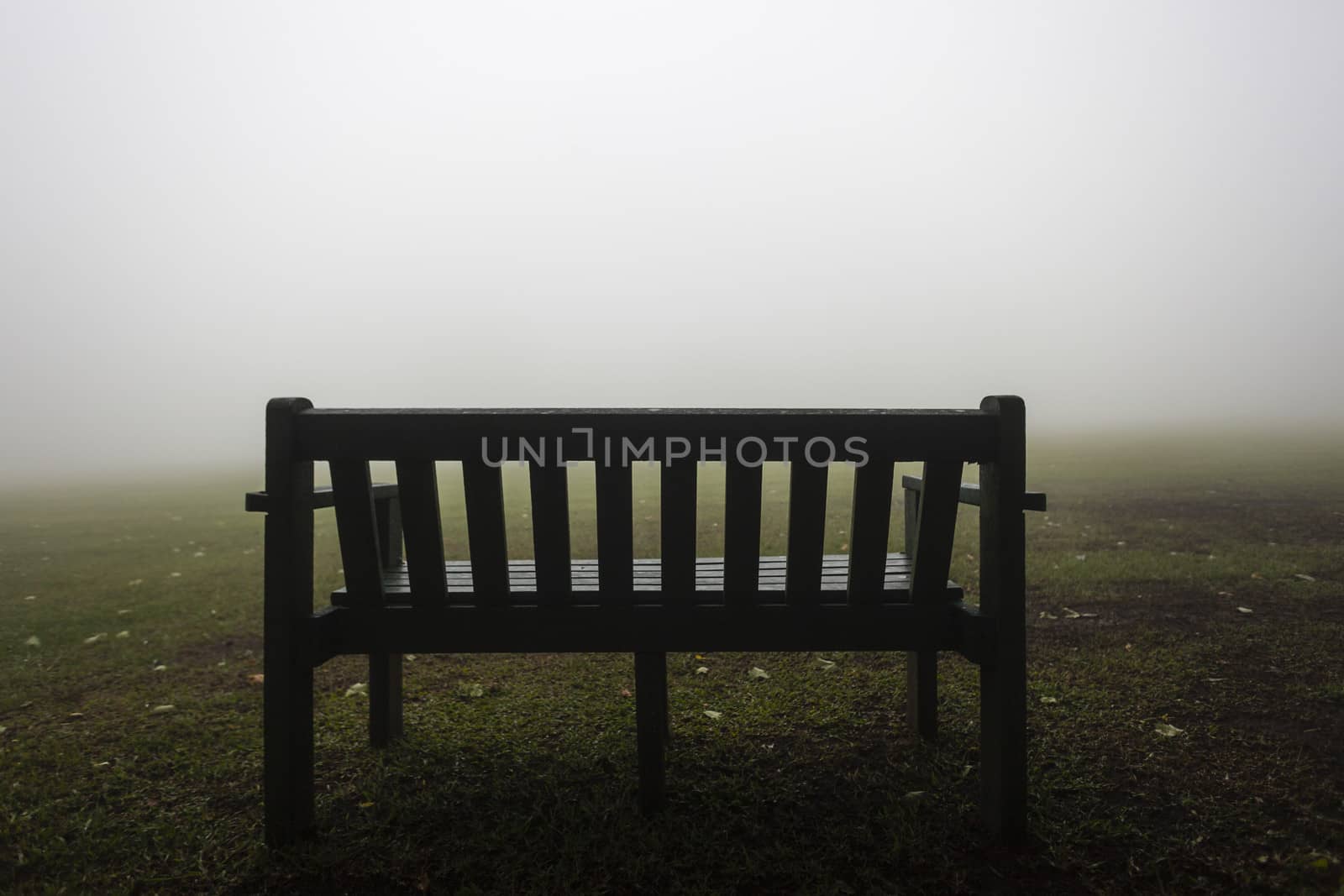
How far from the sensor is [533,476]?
2.32m

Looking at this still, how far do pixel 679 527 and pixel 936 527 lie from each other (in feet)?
2.79

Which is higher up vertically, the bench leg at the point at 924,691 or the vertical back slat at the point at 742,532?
the vertical back slat at the point at 742,532

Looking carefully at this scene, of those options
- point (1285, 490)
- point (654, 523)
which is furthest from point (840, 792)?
point (1285, 490)

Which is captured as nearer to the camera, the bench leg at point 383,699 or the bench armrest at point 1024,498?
the bench armrest at point 1024,498

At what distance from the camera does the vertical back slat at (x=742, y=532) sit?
231cm

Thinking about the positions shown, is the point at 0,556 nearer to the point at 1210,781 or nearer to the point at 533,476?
the point at 533,476

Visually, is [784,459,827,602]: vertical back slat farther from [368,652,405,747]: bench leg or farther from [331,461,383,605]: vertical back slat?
[368,652,405,747]: bench leg

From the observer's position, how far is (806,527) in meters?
2.35

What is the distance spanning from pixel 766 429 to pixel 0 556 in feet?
33.7

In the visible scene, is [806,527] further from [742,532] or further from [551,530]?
[551,530]

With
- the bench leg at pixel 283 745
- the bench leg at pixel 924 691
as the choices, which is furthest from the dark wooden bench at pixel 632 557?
the bench leg at pixel 924 691

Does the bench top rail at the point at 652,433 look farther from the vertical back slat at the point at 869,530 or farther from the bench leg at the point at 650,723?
the bench leg at the point at 650,723

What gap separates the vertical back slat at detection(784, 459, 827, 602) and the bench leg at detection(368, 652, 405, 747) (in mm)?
1761

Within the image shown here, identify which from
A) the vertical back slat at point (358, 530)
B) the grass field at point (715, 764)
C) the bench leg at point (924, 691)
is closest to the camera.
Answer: the grass field at point (715, 764)
